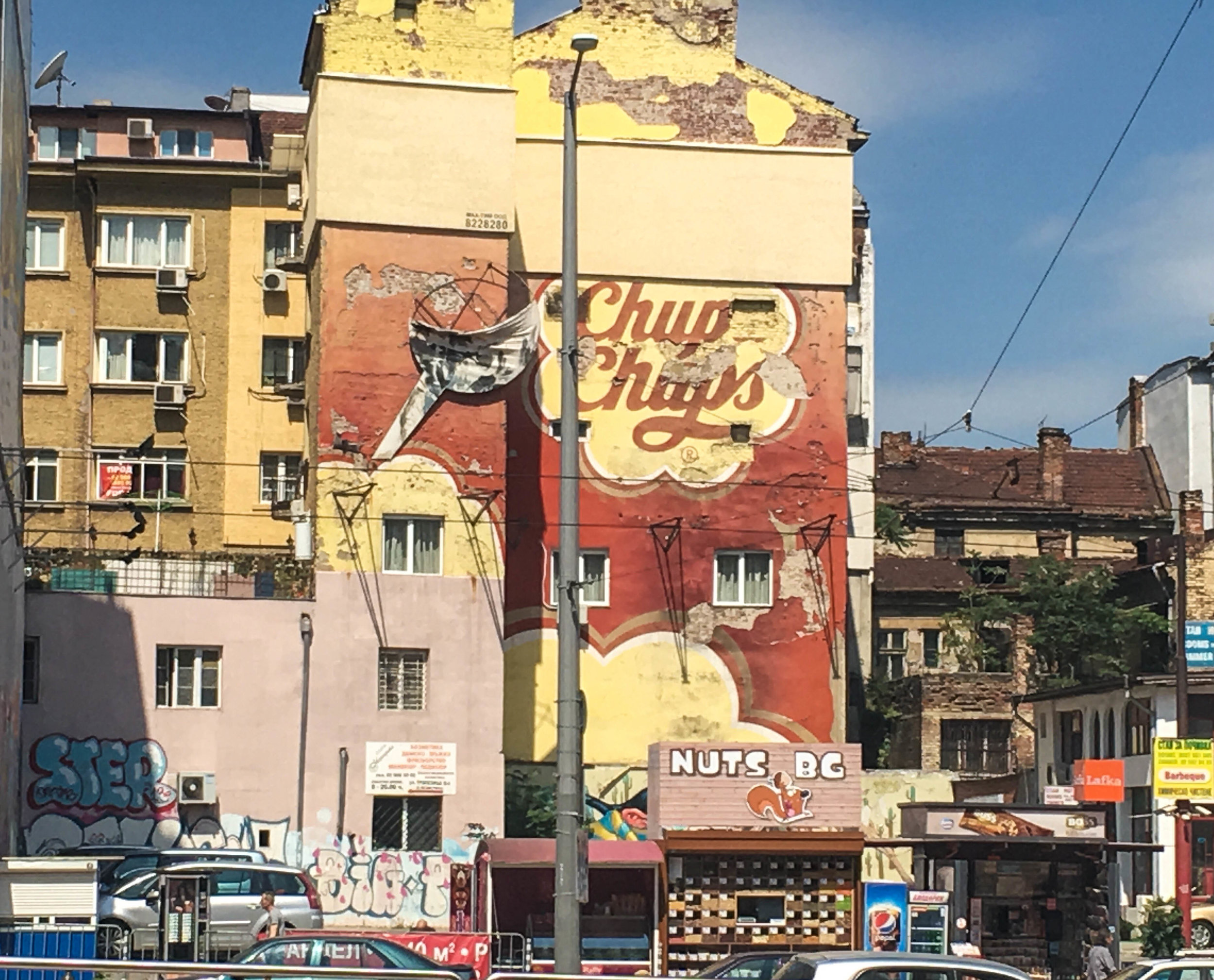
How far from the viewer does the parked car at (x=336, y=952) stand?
24.7m

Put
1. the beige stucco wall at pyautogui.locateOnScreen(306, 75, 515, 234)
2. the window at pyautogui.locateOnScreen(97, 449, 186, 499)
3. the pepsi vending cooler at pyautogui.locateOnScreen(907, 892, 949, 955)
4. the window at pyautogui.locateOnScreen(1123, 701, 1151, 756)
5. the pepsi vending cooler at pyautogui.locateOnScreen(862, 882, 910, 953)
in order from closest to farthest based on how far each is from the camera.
Answer: the pepsi vending cooler at pyautogui.locateOnScreen(907, 892, 949, 955), the pepsi vending cooler at pyautogui.locateOnScreen(862, 882, 910, 953), the beige stucco wall at pyautogui.locateOnScreen(306, 75, 515, 234), the window at pyautogui.locateOnScreen(97, 449, 186, 499), the window at pyautogui.locateOnScreen(1123, 701, 1151, 756)

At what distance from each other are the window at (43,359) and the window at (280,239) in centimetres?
559

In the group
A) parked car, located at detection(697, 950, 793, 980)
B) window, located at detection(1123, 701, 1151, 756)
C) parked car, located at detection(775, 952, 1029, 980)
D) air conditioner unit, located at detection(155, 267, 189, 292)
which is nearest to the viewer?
parked car, located at detection(775, 952, 1029, 980)

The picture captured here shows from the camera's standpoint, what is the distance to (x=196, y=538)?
52.1 meters

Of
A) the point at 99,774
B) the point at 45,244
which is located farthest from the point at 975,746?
the point at 99,774

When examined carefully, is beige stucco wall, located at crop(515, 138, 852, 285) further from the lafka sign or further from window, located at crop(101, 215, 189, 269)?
the lafka sign

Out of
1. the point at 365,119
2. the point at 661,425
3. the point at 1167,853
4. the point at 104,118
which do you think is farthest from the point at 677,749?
the point at 104,118

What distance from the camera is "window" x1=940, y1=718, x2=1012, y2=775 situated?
215ft

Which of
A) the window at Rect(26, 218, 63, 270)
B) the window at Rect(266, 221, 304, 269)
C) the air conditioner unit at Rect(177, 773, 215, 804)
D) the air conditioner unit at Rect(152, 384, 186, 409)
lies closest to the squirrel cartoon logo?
the air conditioner unit at Rect(177, 773, 215, 804)

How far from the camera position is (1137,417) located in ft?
288

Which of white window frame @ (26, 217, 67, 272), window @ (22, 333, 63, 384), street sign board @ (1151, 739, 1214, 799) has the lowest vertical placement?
Result: street sign board @ (1151, 739, 1214, 799)

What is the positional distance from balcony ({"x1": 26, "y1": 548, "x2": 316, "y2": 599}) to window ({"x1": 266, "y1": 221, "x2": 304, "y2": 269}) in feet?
37.1

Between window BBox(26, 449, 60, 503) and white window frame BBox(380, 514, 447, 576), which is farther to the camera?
window BBox(26, 449, 60, 503)

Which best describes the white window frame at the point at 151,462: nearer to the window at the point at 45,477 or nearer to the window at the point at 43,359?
the window at the point at 45,477
